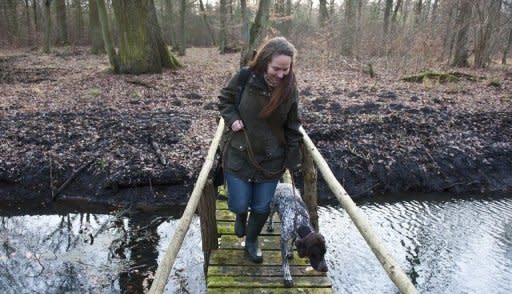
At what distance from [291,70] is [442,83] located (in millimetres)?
13893

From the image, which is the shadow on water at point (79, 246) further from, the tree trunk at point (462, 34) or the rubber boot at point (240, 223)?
the tree trunk at point (462, 34)

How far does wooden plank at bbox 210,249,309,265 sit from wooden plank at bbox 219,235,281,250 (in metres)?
0.08

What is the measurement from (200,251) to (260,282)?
281cm

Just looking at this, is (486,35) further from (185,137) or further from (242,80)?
(242,80)

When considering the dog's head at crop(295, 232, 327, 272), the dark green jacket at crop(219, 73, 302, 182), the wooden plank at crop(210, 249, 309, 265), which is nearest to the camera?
the dog's head at crop(295, 232, 327, 272)

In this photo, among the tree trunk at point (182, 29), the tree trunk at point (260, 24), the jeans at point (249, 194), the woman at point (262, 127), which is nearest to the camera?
the woman at point (262, 127)

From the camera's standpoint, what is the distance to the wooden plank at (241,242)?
15.5ft

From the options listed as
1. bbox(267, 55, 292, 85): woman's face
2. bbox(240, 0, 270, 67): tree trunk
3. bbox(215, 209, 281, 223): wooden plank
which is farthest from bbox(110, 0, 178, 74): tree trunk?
bbox(267, 55, 292, 85): woman's face

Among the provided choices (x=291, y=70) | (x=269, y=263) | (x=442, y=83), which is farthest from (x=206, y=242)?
(x=442, y=83)

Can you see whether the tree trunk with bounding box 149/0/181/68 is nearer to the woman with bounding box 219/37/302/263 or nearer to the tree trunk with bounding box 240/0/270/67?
the tree trunk with bounding box 240/0/270/67

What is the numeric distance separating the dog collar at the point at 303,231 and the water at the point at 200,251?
106 inches

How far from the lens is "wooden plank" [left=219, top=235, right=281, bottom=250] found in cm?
471

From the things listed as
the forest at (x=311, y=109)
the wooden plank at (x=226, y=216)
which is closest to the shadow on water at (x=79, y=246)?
the forest at (x=311, y=109)

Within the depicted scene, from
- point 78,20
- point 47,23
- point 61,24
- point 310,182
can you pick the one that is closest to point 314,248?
point 310,182
